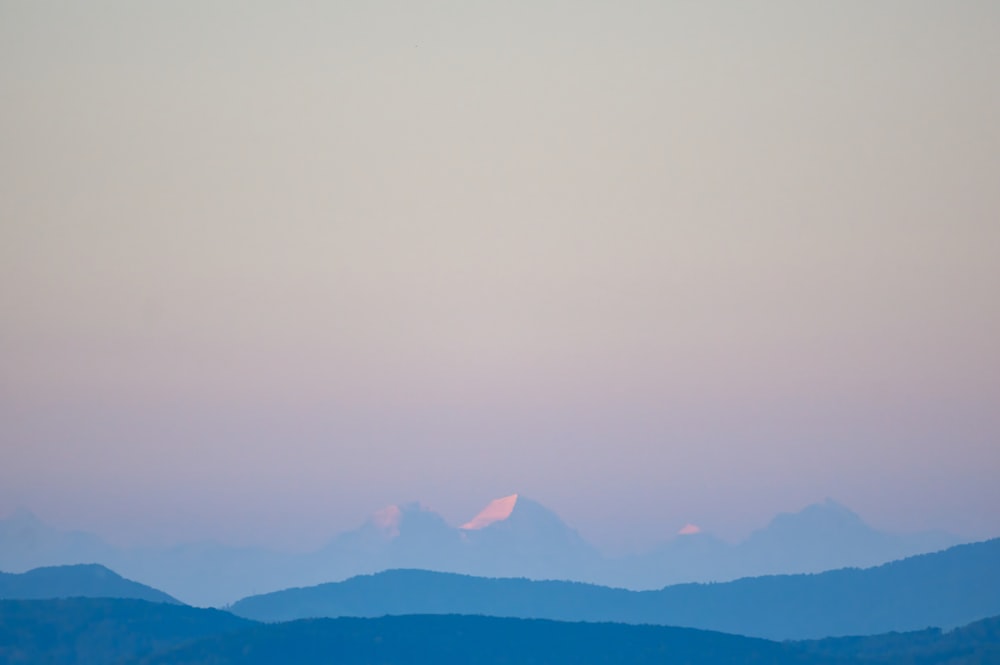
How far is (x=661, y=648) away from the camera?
199 m

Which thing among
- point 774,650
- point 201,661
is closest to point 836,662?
point 774,650

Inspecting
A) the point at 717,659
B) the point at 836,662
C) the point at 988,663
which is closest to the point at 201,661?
the point at 717,659

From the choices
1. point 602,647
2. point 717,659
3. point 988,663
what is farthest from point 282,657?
point 988,663

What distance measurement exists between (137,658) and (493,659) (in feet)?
138

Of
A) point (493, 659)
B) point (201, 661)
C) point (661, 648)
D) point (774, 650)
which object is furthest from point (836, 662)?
point (201, 661)

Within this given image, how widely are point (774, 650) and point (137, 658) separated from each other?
2975 inches

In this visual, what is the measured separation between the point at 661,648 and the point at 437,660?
91.1 feet

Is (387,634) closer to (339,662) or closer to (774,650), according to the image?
(339,662)

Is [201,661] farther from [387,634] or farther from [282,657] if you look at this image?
[387,634]

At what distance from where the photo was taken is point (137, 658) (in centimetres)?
19650

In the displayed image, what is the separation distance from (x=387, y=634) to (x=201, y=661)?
72.6 feet

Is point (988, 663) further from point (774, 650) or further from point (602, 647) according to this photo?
point (602, 647)

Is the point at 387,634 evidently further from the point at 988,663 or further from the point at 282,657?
the point at 988,663

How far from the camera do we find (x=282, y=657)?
19050 centimetres
